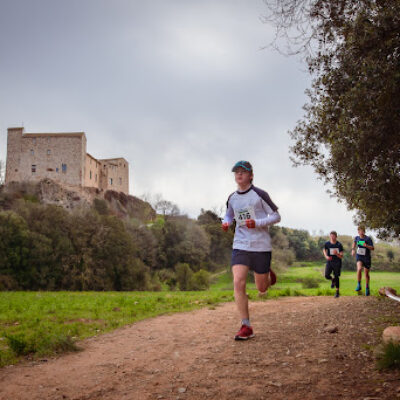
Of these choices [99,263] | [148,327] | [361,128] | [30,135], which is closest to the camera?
[361,128]

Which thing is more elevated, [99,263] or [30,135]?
[30,135]

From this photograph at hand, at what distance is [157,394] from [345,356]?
100 inches

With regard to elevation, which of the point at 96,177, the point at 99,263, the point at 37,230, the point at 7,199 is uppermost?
the point at 96,177

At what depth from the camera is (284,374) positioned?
436cm

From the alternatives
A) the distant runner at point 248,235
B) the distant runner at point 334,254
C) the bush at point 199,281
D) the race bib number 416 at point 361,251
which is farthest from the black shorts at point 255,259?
the bush at point 199,281

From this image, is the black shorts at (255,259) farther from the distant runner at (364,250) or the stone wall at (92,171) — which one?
the stone wall at (92,171)

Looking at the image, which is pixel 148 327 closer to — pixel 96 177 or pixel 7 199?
pixel 7 199

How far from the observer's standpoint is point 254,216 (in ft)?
20.0

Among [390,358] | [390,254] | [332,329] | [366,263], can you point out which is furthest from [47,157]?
[390,358]

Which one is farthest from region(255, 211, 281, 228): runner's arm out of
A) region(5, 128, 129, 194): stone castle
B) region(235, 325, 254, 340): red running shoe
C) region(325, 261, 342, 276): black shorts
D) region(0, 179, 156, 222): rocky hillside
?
region(5, 128, 129, 194): stone castle

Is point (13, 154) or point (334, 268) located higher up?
point (13, 154)

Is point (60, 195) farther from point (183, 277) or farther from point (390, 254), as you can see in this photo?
point (390, 254)

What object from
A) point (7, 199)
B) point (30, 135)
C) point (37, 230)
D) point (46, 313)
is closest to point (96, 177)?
point (30, 135)

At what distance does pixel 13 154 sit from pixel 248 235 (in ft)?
231
